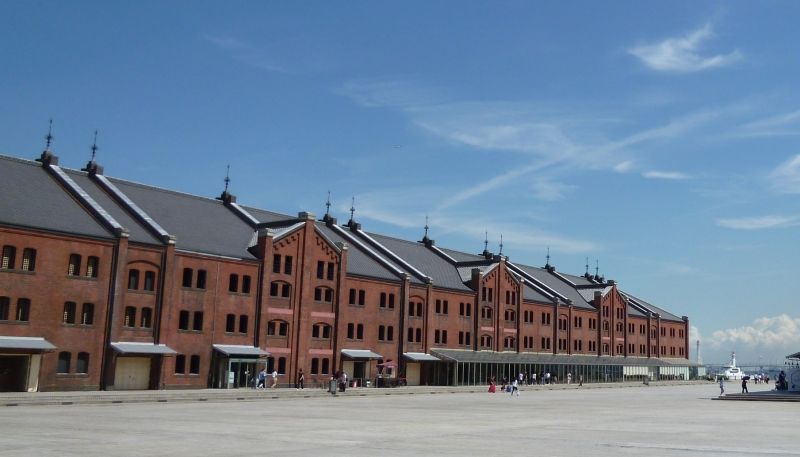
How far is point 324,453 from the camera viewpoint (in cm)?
2138

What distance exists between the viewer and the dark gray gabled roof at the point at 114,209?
57.9 metres

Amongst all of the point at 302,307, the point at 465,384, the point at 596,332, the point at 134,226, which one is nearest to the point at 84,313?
the point at 134,226

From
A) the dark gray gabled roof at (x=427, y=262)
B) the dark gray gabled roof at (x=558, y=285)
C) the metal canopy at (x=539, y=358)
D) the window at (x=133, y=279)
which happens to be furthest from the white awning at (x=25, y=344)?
the dark gray gabled roof at (x=558, y=285)

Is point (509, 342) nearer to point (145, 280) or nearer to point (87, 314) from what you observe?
point (145, 280)

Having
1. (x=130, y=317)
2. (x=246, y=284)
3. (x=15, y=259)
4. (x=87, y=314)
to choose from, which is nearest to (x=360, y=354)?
(x=246, y=284)

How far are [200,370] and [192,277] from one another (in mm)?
6936

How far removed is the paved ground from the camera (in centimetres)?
2220

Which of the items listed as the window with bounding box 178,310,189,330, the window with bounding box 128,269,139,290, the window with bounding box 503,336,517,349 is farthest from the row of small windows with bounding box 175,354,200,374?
the window with bounding box 503,336,517,349

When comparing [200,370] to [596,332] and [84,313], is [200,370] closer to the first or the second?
[84,313]

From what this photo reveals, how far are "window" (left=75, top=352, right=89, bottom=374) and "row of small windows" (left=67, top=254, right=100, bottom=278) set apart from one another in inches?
204

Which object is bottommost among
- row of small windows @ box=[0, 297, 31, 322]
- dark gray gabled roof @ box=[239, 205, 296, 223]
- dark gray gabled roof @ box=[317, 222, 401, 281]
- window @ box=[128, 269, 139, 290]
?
row of small windows @ box=[0, 297, 31, 322]

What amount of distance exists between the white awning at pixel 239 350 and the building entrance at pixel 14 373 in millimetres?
14521

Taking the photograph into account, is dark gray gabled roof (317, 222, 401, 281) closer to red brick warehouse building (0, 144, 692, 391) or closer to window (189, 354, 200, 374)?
red brick warehouse building (0, 144, 692, 391)

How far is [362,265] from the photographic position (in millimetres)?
77875
